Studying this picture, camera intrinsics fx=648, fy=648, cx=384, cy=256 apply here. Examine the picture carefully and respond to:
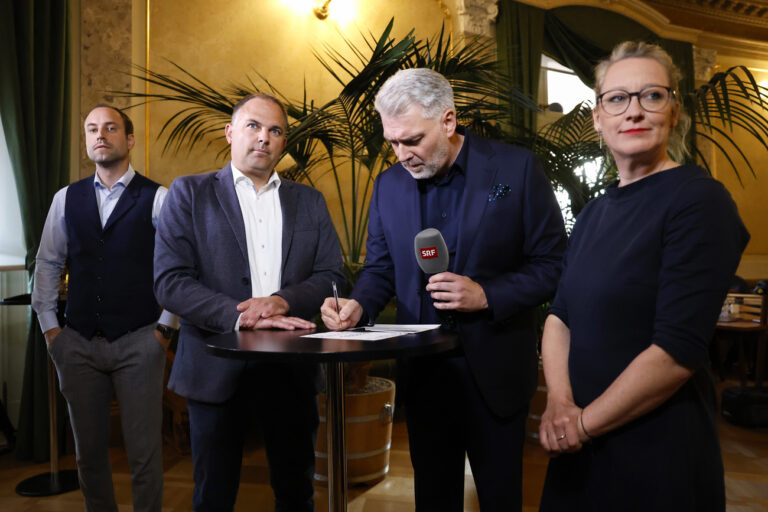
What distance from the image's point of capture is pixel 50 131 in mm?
4020

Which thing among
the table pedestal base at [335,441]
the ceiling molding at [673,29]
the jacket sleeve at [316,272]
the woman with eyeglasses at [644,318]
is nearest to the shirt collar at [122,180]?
the jacket sleeve at [316,272]

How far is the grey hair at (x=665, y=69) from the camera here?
1.22m

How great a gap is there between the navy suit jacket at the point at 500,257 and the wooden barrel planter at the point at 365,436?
1642 mm

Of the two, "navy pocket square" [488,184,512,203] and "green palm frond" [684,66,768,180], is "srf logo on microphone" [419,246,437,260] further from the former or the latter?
"green palm frond" [684,66,768,180]

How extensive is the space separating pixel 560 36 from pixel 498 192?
5932 millimetres

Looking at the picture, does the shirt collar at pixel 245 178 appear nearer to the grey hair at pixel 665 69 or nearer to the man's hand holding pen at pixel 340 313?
the man's hand holding pen at pixel 340 313

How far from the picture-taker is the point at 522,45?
6.63 metres

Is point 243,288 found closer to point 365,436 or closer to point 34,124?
point 365,436

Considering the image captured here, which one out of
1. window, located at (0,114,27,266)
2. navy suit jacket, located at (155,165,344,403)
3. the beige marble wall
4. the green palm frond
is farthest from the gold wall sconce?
navy suit jacket, located at (155,165,344,403)

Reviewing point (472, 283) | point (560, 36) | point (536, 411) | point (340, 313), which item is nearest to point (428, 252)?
point (472, 283)

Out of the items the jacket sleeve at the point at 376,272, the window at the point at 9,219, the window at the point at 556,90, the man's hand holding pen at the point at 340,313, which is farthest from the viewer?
the window at the point at 556,90

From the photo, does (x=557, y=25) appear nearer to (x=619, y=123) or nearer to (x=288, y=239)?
(x=288, y=239)

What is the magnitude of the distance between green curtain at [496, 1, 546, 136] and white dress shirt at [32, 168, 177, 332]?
451cm

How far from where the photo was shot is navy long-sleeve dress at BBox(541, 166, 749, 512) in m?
1.07
